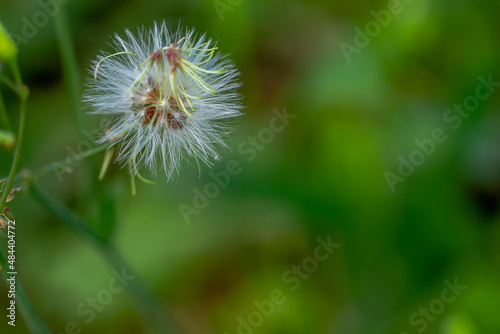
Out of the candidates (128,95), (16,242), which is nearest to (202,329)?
(16,242)

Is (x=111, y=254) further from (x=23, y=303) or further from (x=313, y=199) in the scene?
(x=313, y=199)

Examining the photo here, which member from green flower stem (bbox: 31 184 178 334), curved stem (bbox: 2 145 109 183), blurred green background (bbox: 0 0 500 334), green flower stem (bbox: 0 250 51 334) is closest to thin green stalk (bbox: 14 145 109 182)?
curved stem (bbox: 2 145 109 183)

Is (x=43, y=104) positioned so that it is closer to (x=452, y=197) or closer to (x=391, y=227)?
(x=391, y=227)

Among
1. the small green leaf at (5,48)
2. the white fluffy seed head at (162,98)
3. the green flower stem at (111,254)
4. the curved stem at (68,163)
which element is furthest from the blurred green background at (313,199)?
the small green leaf at (5,48)

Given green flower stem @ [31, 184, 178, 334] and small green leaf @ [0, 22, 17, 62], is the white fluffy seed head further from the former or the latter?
green flower stem @ [31, 184, 178, 334]

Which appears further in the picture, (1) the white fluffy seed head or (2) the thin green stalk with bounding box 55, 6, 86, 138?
(2) the thin green stalk with bounding box 55, 6, 86, 138

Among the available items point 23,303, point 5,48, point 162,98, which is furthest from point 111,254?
point 5,48
